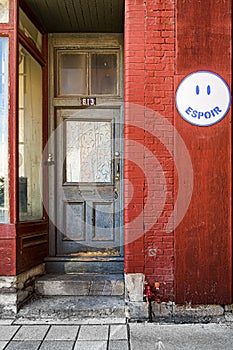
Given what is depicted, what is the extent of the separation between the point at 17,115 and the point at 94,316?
242cm

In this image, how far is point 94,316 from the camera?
4703 mm

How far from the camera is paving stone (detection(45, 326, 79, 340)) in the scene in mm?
4184

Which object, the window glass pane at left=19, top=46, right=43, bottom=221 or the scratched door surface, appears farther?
the scratched door surface

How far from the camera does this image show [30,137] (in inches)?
214

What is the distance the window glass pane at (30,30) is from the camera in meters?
5.07

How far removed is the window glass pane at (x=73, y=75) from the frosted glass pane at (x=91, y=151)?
0.47 meters

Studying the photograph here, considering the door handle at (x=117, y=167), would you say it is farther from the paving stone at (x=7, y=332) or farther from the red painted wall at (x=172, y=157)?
the paving stone at (x=7, y=332)

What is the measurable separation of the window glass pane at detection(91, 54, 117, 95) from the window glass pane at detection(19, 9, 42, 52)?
0.75 metres

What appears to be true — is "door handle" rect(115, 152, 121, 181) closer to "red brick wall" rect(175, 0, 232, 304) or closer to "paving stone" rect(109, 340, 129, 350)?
"red brick wall" rect(175, 0, 232, 304)

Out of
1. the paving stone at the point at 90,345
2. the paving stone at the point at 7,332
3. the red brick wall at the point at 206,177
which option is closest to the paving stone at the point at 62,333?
the paving stone at the point at 90,345

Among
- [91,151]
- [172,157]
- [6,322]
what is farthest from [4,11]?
[6,322]

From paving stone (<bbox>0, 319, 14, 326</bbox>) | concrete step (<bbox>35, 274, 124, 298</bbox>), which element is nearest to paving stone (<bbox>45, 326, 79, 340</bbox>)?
paving stone (<bbox>0, 319, 14, 326</bbox>)

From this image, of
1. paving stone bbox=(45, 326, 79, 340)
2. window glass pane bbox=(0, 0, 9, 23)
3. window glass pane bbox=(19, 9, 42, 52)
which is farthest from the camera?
window glass pane bbox=(19, 9, 42, 52)

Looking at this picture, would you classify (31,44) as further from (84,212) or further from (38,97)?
(84,212)
